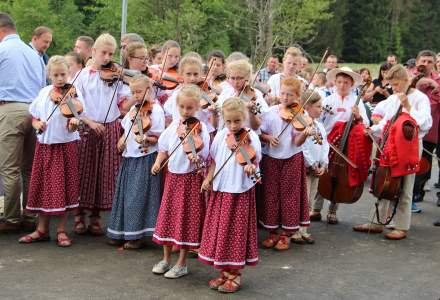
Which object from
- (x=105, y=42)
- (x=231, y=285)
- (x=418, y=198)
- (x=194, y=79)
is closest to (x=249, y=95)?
(x=194, y=79)

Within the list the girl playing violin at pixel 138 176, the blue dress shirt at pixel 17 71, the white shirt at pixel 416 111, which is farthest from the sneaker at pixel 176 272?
the white shirt at pixel 416 111

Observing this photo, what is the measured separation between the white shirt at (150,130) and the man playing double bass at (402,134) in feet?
7.71

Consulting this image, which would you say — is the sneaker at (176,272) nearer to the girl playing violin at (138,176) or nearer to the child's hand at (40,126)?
the girl playing violin at (138,176)

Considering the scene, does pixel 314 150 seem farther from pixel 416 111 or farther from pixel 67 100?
pixel 67 100

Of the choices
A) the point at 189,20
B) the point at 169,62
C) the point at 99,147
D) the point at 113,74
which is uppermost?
the point at 189,20

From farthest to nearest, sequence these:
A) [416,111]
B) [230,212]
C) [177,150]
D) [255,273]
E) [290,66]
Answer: [416,111], [290,66], [255,273], [177,150], [230,212]

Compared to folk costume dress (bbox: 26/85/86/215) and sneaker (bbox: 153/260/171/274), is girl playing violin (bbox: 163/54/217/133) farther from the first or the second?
sneaker (bbox: 153/260/171/274)

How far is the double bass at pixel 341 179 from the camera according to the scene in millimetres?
6543

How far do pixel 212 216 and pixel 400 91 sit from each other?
276cm

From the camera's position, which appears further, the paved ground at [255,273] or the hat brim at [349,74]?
the hat brim at [349,74]

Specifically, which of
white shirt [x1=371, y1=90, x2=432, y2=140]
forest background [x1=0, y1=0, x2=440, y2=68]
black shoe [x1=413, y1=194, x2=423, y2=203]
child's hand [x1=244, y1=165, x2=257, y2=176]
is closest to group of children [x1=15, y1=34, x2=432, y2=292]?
child's hand [x1=244, y1=165, x2=257, y2=176]

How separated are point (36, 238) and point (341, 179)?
3.15 m

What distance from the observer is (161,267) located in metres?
5.10

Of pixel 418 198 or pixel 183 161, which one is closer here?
pixel 183 161
